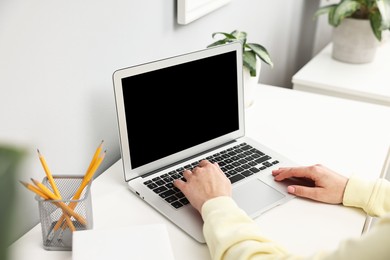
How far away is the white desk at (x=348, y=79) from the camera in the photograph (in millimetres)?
1582

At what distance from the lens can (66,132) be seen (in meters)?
0.87

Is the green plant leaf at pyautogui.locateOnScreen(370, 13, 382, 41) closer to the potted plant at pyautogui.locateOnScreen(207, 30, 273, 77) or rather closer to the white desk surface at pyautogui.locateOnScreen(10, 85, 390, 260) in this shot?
the white desk surface at pyautogui.locateOnScreen(10, 85, 390, 260)

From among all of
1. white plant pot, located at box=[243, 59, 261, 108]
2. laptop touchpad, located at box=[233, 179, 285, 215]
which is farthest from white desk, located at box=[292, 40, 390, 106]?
laptop touchpad, located at box=[233, 179, 285, 215]

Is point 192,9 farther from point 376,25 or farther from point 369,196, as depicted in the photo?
point 376,25

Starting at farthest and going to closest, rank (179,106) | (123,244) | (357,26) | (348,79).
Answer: (357,26), (348,79), (179,106), (123,244)

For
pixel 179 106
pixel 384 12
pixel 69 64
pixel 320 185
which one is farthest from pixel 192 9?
pixel 384 12

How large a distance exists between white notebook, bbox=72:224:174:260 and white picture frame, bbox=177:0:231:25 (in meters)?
0.62

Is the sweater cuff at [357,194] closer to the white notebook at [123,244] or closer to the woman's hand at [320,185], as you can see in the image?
the woman's hand at [320,185]

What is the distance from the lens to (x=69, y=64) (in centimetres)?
83

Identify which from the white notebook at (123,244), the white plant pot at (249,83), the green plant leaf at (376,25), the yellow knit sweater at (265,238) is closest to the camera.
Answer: the yellow knit sweater at (265,238)

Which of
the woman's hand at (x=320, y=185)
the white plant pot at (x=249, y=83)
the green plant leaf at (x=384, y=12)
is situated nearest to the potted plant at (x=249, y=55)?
the white plant pot at (x=249, y=83)

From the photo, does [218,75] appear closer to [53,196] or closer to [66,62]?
[66,62]

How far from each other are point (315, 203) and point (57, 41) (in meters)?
0.58

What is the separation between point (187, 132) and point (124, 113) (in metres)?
0.17
